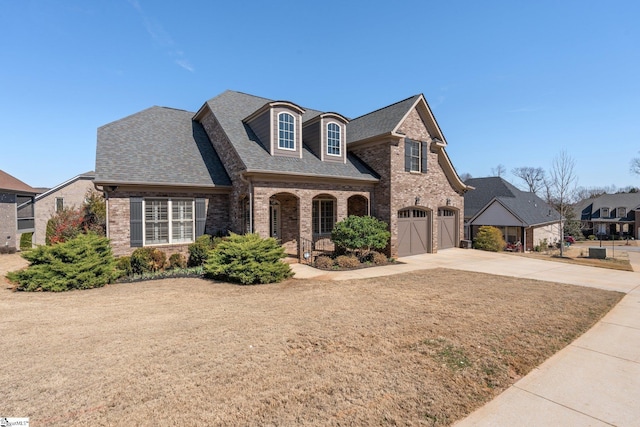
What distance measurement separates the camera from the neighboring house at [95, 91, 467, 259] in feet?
40.9

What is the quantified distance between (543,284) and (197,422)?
11.0 m

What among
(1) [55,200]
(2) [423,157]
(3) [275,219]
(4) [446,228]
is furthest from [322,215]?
(1) [55,200]

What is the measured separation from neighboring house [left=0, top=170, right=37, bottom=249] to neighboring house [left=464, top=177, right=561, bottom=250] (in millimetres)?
37939

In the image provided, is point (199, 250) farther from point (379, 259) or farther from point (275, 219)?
point (379, 259)

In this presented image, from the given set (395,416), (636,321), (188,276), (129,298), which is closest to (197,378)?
(395,416)

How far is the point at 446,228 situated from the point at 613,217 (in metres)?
46.5

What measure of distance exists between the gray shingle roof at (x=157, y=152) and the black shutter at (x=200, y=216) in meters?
0.90

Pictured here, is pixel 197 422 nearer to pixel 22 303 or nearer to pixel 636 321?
pixel 22 303

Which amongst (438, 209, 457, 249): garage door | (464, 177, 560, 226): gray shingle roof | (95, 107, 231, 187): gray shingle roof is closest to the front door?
(95, 107, 231, 187): gray shingle roof

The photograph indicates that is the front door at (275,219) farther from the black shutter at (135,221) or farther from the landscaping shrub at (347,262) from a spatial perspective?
the black shutter at (135,221)

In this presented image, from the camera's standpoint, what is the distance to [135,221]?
12125 mm

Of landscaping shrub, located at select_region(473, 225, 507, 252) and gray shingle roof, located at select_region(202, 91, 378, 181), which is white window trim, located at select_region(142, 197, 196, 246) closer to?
gray shingle roof, located at select_region(202, 91, 378, 181)

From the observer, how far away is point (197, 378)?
4027 millimetres

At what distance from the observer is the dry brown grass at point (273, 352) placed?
11.3ft
